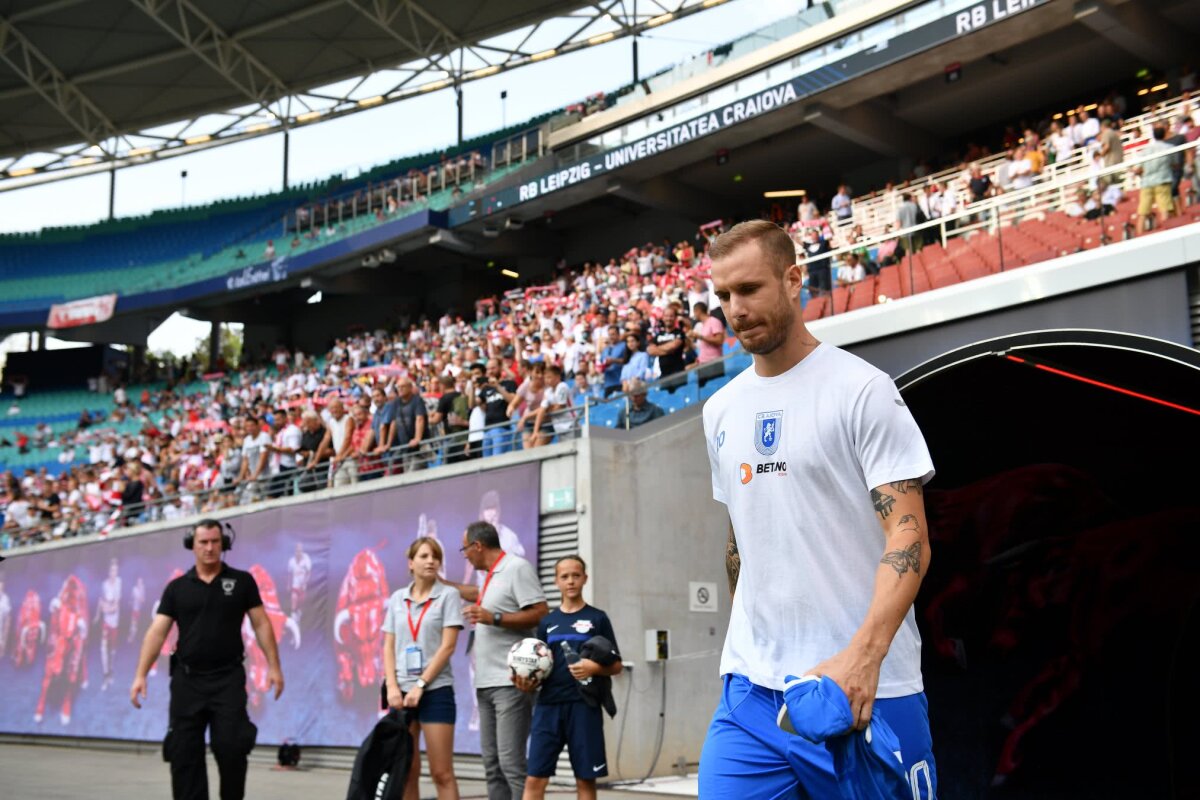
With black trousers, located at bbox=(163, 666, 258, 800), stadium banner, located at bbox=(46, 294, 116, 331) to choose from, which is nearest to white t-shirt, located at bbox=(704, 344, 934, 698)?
black trousers, located at bbox=(163, 666, 258, 800)

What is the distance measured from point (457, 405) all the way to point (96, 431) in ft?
76.9

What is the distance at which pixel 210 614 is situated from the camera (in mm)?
7656

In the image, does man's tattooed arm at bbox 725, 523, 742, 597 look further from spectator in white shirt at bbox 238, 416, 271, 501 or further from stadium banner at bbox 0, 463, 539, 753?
spectator in white shirt at bbox 238, 416, 271, 501

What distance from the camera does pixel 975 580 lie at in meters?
8.45

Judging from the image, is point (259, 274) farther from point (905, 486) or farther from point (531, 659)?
point (905, 486)

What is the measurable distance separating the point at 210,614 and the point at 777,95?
19.2m

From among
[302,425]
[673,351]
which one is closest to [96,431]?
[302,425]

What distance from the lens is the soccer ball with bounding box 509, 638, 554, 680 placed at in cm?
803

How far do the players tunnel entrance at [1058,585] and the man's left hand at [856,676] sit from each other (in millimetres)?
5079

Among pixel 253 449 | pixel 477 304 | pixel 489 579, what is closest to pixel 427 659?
pixel 489 579

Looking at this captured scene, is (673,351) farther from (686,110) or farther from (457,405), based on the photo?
(686,110)

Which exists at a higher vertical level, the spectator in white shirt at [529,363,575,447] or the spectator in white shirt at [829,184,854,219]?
the spectator in white shirt at [829,184,854,219]

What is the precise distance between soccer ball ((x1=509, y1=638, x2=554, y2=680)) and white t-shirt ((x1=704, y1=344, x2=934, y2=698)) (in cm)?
466

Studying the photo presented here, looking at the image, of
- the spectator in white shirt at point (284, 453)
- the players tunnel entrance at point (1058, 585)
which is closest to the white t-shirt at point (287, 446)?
the spectator in white shirt at point (284, 453)
